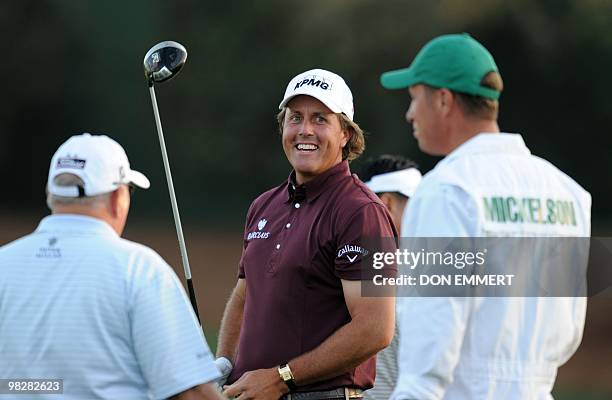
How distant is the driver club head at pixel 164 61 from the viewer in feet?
18.0

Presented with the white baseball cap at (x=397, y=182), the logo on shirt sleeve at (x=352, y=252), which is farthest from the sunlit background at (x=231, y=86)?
the logo on shirt sleeve at (x=352, y=252)

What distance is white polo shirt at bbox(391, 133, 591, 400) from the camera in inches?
134

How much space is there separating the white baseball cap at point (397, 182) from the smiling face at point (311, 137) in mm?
796

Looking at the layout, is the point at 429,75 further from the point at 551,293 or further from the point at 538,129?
the point at 538,129

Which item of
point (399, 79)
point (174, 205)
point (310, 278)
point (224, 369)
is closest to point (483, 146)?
point (399, 79)

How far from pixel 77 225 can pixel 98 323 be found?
0.32 meters

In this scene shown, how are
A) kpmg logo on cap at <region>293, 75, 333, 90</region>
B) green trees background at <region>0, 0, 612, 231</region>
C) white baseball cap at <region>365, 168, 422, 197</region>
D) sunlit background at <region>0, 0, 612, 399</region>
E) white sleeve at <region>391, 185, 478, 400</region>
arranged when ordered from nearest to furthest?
white sleeve at <region>391, 185, 478, 400</region>
kpmg logo on cap at <region>293, 75, 333, 90</region>
white baseball cap at <region>365, 168, 422, 197</region>
sunlit background at <region>0, 0, 612, 399</region>
green trees background at <region>0, 0, 612, 231</region>

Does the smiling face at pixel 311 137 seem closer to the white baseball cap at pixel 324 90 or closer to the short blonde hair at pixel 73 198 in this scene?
the white baseball cap at pixel 324 90

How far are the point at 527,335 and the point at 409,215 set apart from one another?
1.64 ft

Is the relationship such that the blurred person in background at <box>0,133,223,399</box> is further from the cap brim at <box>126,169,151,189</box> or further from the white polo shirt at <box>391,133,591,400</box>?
the white polo shirt at <box>391,133,591,400</box>

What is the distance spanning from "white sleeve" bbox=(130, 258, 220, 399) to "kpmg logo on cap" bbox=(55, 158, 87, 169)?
38cm

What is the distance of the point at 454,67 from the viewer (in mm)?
3674

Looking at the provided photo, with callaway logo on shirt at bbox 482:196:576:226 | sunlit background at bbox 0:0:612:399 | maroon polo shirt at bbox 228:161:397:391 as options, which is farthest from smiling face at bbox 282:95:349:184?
sunlit background at bbox 0:0:612:399

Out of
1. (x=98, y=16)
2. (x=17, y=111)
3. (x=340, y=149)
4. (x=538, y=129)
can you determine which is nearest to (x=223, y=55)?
(x=98, y=16)
